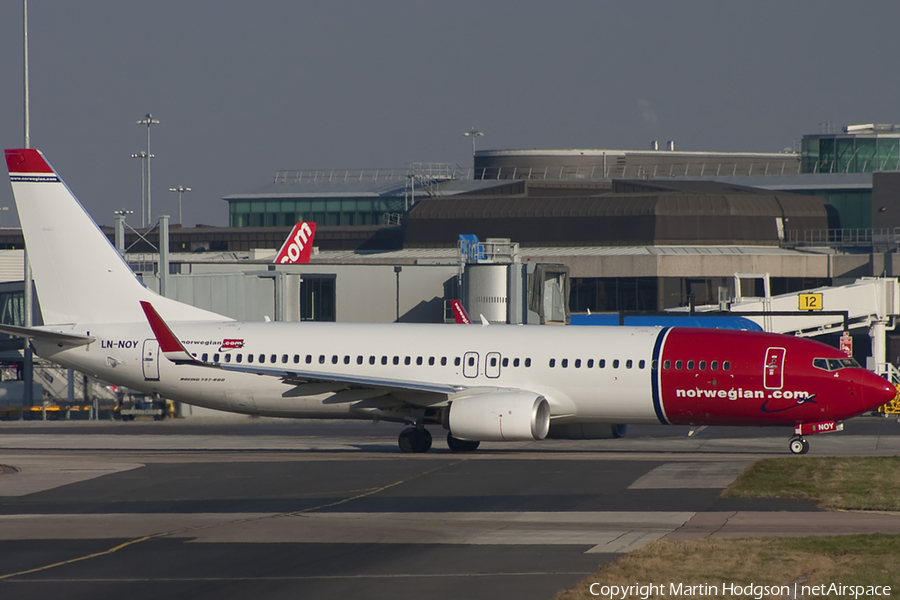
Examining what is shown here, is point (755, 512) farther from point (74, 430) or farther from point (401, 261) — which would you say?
point (401, 261)

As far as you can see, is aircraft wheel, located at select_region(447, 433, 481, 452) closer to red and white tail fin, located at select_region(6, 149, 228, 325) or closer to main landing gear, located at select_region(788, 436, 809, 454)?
main landing gear, located at select_region(788, 436, 809, 454)

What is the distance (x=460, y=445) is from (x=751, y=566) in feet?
65.8

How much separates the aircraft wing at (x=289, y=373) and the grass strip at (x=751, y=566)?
652 inches

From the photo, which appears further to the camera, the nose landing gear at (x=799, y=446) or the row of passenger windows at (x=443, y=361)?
the nose landing gear at (x=799, y=446)

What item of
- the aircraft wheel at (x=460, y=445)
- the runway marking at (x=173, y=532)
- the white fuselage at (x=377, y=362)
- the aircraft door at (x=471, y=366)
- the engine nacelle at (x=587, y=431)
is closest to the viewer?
the runway marking at (x=173, y=532)

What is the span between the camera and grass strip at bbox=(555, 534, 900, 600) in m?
15.8

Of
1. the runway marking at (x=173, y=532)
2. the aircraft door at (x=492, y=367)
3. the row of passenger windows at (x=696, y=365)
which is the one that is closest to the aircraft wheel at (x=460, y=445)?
the aircraft door at (x=492, y=367)

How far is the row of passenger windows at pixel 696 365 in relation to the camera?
34.2 metres

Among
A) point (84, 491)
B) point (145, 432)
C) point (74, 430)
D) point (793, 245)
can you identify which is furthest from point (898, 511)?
point (793, 245)

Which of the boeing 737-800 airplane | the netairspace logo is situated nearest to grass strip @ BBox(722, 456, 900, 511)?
the boeing 737-800 airplane

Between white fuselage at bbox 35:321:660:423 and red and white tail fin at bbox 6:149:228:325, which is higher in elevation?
red and white tail fin at bbox 6:149:228:325

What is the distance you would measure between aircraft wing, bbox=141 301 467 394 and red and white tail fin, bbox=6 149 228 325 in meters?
2.40

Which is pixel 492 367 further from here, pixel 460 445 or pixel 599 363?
pixel 599 363

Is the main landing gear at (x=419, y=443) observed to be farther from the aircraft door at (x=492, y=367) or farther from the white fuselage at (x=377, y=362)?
the aircraft door at (x=492, y=367)
